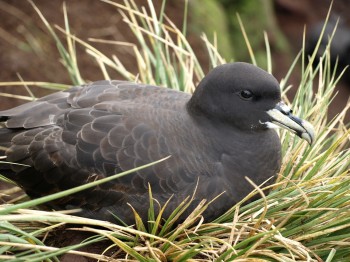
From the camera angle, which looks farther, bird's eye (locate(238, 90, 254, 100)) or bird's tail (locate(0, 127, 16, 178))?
bird's tail (locate(0, 127, 16, 178))

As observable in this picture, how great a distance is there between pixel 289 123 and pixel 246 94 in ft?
0.73

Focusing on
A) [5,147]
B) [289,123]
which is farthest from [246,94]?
[5,147]

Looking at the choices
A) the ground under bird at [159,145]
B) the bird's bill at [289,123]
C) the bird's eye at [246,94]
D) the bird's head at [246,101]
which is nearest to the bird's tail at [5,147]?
the ground under bird at [159,145]

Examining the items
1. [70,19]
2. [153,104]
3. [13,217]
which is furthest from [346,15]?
[13,217]

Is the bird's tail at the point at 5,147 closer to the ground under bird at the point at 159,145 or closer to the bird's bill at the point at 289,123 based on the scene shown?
the ground under bird at the point at 159,145

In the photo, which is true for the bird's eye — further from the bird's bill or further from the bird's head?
the bird's bill

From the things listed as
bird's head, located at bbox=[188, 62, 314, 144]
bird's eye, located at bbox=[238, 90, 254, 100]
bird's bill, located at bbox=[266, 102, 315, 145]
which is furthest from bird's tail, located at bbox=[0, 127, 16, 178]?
bird's bill, located at bbox=[266, 102, 315, 145]

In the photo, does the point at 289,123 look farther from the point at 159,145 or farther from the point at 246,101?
the point at 159,145

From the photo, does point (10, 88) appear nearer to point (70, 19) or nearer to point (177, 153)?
point (70, 19)

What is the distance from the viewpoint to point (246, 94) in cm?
290

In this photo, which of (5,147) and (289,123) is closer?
(289,123)

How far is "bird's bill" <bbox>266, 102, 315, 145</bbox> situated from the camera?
284cm

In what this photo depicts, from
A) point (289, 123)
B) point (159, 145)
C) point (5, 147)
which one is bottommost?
point (5, 147)

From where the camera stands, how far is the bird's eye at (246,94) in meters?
2.89
